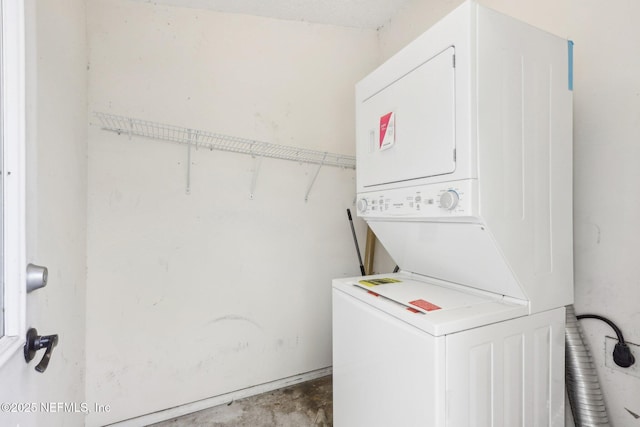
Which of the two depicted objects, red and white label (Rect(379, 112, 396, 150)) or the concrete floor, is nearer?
Result: red and white label (Rect(379, 112, 396, 150))

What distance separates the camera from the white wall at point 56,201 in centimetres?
87

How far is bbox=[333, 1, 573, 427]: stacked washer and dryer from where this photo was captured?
1.05m

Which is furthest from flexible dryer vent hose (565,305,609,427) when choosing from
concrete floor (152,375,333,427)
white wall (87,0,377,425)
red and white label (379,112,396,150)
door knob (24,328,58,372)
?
door knob (24,328,58,372)

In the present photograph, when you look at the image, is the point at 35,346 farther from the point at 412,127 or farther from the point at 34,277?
the point at 412,127

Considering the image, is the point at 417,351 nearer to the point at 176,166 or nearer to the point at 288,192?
the point at 288,192

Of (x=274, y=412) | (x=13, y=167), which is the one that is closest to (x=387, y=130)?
(x=13, y=167)

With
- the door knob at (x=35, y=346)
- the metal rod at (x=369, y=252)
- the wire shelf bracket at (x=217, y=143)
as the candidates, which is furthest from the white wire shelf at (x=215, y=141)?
the door knob at (x=35, y=346)

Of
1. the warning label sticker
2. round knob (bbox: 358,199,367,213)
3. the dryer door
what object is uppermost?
the dryer door

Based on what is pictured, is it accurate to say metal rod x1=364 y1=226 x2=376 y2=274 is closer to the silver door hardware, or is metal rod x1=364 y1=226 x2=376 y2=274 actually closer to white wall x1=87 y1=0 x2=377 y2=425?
white wall x1=87 y1=0 x2=377 y2=425

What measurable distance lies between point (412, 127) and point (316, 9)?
5.19ft

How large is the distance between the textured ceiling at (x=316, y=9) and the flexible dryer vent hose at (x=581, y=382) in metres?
2.42

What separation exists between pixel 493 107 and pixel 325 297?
1867 millimetres

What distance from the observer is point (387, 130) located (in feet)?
4.68

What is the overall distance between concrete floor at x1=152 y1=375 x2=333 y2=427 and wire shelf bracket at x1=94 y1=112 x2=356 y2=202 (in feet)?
5.00
